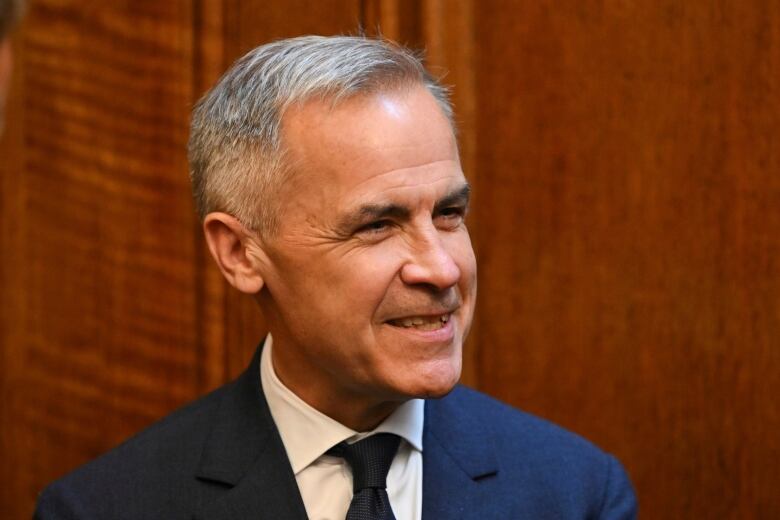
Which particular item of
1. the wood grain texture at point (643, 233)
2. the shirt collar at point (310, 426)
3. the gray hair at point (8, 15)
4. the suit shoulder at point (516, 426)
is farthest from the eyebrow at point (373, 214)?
the gray hair at point (8, 15)

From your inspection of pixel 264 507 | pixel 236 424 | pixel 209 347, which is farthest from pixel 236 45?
pixel 264 507

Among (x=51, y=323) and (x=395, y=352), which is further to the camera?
(x=51, y=323)

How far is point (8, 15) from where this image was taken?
117cm

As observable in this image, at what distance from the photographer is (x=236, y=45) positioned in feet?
9.54

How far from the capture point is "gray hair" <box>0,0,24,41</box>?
1.16 meters

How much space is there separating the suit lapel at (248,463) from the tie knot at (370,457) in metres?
0.10

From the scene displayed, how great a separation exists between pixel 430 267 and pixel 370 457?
14.3 inches

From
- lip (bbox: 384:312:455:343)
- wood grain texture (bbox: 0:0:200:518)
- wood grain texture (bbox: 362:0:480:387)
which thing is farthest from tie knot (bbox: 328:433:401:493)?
wood grain texture (bbox: 0:0:200:518)

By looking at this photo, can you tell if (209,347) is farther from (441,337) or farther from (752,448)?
(752,448)

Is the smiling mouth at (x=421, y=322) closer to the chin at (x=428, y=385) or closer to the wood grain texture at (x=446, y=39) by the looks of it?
the chin at (x=428, y=385)

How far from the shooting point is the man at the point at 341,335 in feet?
6.72

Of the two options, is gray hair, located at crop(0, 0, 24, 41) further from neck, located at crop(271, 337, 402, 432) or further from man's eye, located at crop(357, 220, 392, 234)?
neck, located at crop(271, 337, 402, 432)

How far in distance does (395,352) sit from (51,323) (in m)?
1.24

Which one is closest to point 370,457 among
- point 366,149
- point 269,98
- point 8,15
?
point 366,149
